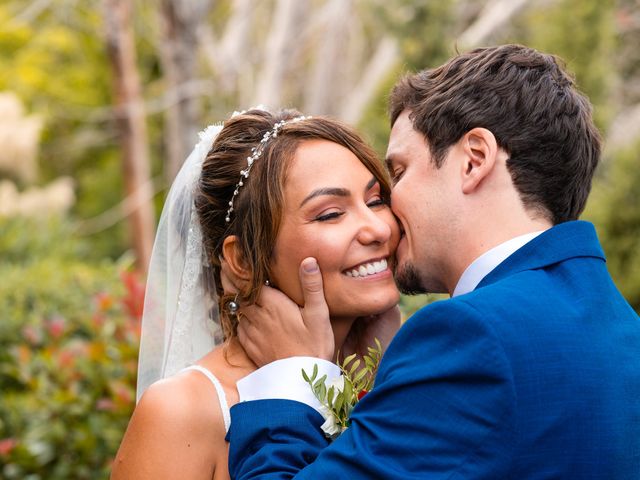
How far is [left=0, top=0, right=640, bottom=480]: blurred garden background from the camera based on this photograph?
5090 mm

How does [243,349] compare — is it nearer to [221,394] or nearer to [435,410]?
[221,394]

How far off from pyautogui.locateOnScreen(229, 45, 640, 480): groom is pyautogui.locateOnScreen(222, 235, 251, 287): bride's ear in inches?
7.1

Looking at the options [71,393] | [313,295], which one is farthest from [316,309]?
[71,393]

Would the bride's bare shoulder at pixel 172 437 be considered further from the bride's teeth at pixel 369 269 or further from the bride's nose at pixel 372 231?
the bride's nose at pixel 372 231

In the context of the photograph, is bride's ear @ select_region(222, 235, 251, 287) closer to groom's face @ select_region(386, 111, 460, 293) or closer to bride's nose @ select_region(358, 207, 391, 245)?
bride's nose @ select_region(358, 207, 391, 245)

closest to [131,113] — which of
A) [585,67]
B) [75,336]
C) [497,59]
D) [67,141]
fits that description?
[585,67]

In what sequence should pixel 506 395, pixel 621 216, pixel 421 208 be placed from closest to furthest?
1. pixel 506 395
2. pixel 421 208
3. pixel 621 216

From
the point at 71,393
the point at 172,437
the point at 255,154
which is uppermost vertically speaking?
the point at 255,154

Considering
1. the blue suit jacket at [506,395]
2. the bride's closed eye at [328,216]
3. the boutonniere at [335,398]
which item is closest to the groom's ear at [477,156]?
the blue suit jacket at [506,395]

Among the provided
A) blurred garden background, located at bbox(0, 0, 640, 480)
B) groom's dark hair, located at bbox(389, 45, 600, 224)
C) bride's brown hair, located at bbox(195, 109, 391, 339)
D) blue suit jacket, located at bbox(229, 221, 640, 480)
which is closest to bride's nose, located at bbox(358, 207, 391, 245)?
bride's brown hair, located at bbox(195, 109, 391, 339)

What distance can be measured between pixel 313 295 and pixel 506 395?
953mm

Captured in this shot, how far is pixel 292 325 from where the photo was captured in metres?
2.83

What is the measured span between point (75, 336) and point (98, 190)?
1823cm

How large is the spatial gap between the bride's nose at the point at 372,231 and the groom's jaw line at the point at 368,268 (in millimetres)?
74
